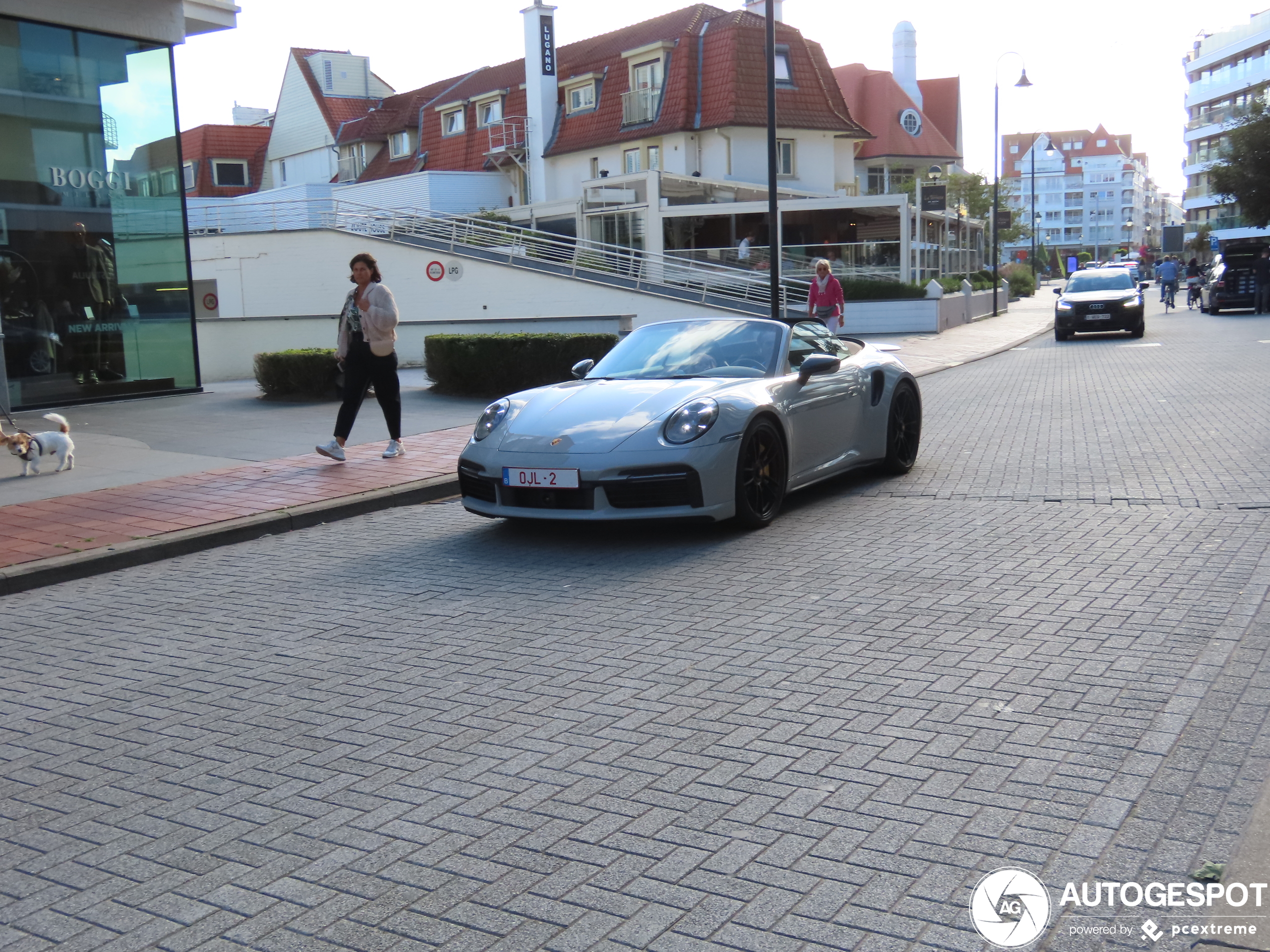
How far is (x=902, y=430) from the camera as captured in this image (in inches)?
374

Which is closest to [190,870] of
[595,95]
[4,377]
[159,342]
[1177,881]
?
[1177,881]

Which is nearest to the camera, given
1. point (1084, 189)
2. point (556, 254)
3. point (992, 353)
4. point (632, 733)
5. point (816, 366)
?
point (632, 733)

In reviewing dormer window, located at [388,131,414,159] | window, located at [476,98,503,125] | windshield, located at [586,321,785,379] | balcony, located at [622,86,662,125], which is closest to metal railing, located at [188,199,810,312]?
balcony, located at [622,86,662,125]

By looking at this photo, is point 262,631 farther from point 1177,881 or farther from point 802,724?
point 1177,881

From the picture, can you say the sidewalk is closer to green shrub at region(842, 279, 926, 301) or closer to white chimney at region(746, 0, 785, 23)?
green shrub at region(842, 279, 926, 301)

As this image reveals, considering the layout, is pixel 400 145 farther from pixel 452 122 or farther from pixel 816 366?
pixel 816 366

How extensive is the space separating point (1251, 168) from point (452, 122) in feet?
111

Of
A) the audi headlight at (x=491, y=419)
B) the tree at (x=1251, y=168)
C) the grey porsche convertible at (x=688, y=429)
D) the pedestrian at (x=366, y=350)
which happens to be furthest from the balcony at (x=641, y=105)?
the audi headlight at (x=491, y=419)

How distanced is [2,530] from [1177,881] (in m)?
7.51

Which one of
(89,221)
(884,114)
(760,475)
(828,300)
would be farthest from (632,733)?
(884,114)

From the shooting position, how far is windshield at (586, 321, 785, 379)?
323 inches

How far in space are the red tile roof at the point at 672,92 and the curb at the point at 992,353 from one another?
11.9 meters

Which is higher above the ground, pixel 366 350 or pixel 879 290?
pixel 879 290

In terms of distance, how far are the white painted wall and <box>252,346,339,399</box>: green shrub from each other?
13.2 m
